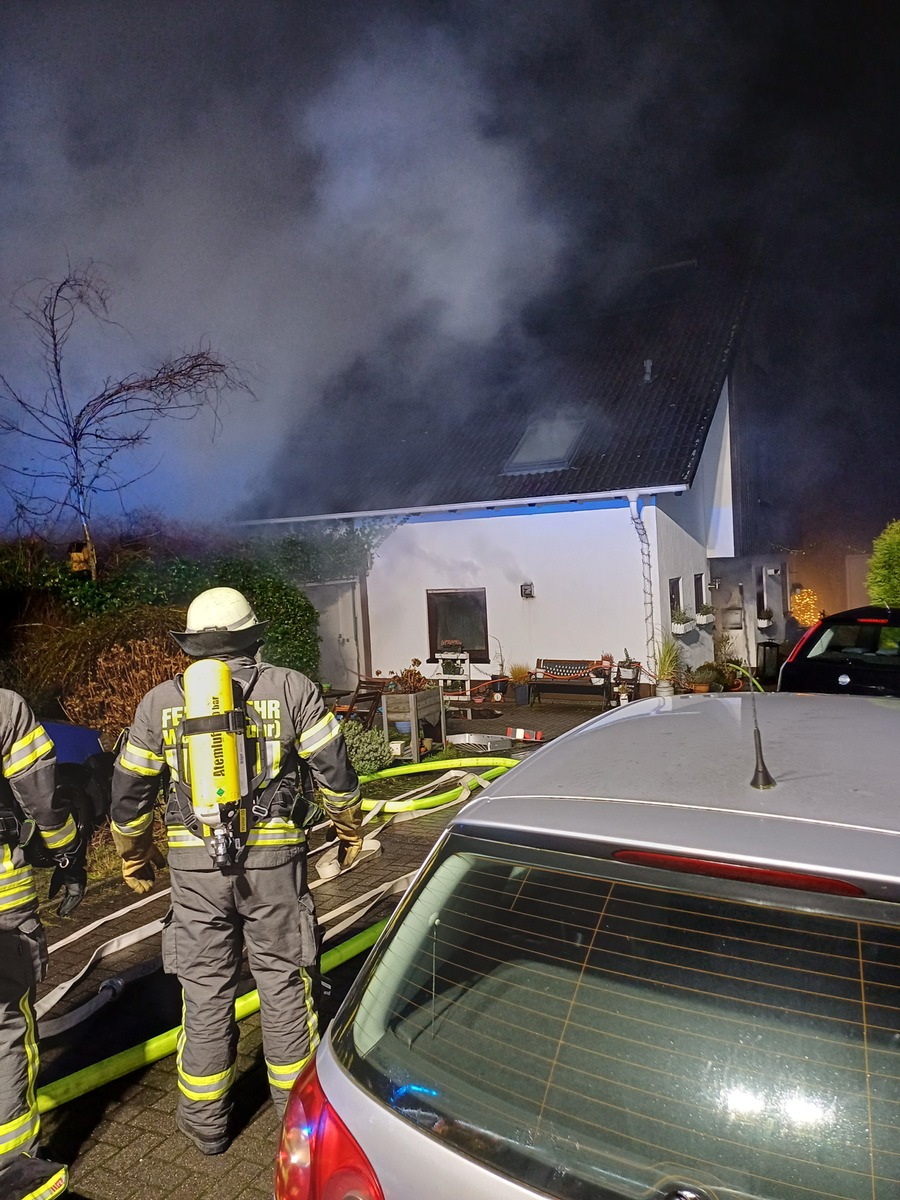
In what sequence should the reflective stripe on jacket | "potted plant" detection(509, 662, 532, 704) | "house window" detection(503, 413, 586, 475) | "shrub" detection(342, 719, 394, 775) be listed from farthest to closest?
"house window" detection(503, 413, 586, 475), "potted plant" detection(509, 662, 532, 704), "shrub" detection(342, 719, 394, 775), the reflective stripe on jacket

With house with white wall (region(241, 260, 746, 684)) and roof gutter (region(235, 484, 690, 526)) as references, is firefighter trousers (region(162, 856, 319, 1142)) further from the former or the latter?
house with white wall (region(241, 260, 746, 684))

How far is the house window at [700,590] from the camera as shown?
12234mm

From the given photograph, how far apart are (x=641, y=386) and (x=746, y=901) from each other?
12496mm

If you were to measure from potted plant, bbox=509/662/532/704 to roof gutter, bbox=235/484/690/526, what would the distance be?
2.18 m

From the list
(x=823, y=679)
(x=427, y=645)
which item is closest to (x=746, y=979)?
(x=823, y=679)

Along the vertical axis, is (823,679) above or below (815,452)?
below

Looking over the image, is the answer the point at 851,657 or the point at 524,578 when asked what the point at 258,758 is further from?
the point at 524,578

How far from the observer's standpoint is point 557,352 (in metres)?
14.3

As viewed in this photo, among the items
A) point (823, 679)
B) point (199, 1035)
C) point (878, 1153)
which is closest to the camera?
point (878, 1153)

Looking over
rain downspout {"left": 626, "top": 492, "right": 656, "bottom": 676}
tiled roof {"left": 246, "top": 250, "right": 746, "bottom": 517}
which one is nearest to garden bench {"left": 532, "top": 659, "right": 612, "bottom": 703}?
rain downspout {"left": 626, "top": 492, "right": 656, "bottom": 676}

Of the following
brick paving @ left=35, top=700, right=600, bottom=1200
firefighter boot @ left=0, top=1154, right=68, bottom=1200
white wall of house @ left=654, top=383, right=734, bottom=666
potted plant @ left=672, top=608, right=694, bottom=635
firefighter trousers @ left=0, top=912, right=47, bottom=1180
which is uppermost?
white wall of house @ left=654, top=383, right=734, bottom=666

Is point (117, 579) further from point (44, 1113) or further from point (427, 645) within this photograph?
point (427, 645)

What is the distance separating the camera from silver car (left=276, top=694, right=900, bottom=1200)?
1173 mm

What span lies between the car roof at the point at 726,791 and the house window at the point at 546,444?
9839 millimetres
